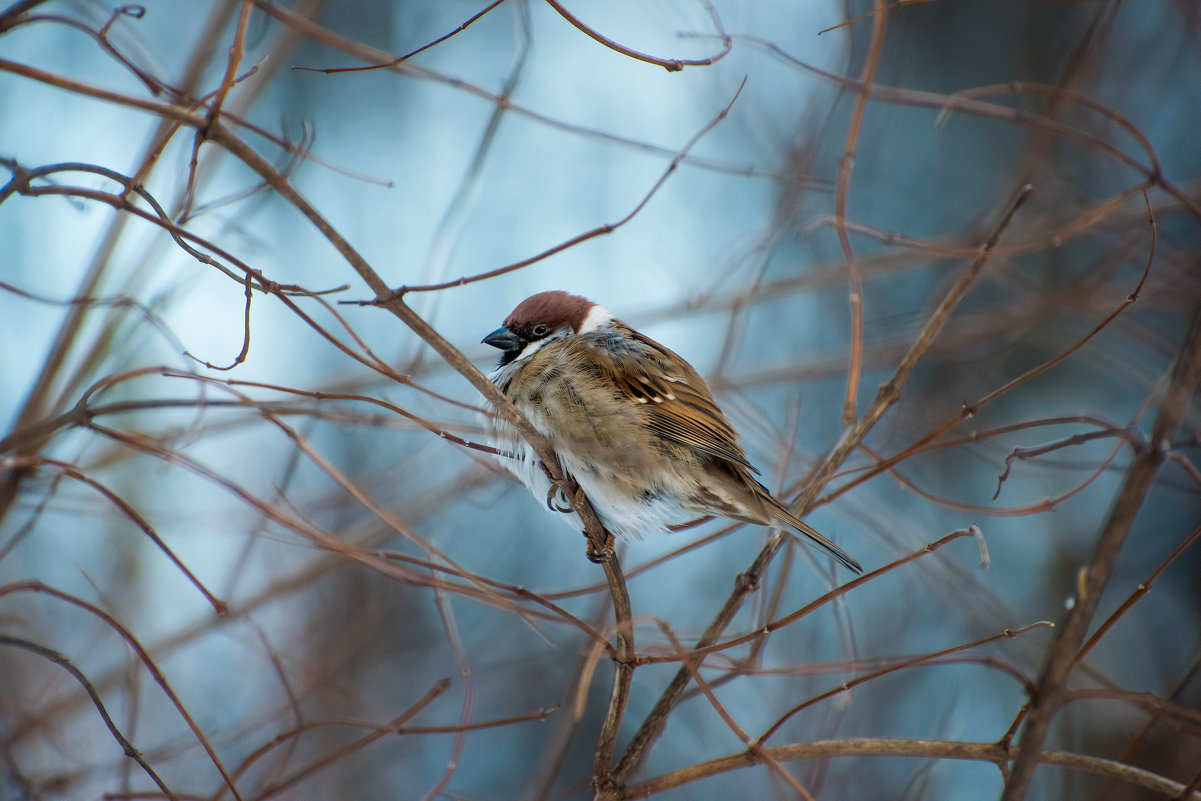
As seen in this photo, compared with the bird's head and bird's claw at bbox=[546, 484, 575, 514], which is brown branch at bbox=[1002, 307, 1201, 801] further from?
the bird's head

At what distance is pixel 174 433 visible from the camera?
298cm

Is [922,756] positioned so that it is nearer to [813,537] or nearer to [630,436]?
[813,537]

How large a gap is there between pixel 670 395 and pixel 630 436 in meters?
0.25

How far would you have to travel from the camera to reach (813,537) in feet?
8.11

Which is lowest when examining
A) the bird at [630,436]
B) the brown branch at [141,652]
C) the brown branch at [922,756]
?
the brown branch at [141,652]

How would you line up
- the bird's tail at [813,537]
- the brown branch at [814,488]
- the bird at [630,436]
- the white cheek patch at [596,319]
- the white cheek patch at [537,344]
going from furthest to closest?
the white cheek patch at [596,319]
the white cheek patch at [537,344]
the bird at [630,436]
the bird's tail at [813,537]
the brown branch at [814,488]

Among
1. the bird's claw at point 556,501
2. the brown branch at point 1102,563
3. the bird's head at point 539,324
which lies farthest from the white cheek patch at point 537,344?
the brown branch at point 1102,563

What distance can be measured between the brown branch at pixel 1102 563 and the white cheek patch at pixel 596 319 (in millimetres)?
2241

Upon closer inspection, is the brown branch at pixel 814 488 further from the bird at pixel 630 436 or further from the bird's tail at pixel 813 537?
the bird at pixel 630 436

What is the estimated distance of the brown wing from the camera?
114 inches

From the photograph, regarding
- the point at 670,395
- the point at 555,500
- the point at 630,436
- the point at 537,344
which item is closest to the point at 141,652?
the point at 555,500

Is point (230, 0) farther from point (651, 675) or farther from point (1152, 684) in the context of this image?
point (1152, 684)

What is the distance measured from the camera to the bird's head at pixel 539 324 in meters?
3.44

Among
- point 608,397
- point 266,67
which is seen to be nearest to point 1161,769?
point 608,397
